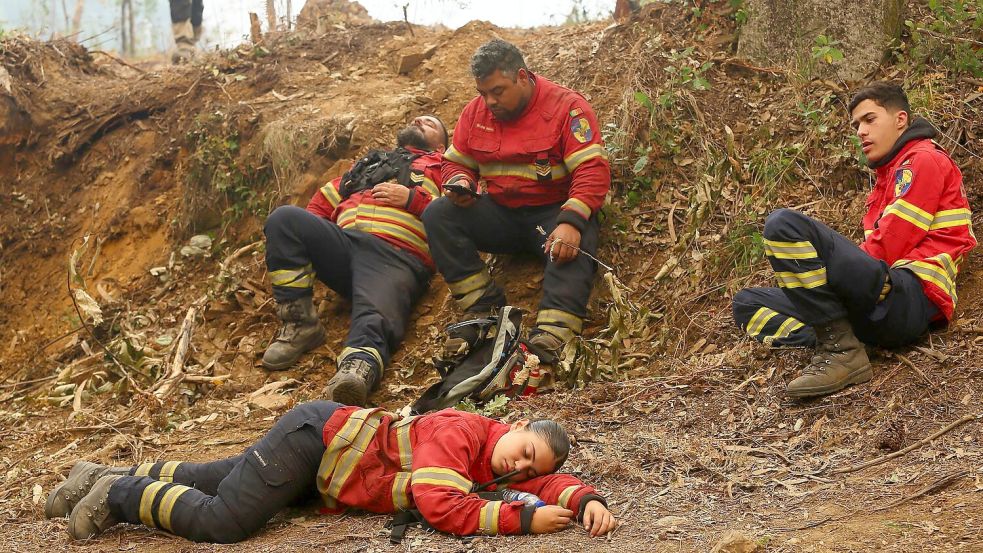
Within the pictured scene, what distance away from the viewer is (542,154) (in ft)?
18.1

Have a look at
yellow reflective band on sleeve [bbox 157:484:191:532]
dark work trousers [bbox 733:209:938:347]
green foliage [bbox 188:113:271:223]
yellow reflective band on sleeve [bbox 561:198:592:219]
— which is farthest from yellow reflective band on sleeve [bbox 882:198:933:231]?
green foliage [bbox 188:113:271:223]

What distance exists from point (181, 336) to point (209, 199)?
165cm

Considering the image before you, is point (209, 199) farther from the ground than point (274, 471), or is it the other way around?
point (209, 199)

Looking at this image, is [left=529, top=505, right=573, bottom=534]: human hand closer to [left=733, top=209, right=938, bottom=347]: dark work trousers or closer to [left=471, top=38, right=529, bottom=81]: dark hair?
[left=733, top=209, right=938, bottom=347]: dark work trousers

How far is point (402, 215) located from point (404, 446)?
289 cm

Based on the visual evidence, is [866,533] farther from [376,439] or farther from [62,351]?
[62,351]

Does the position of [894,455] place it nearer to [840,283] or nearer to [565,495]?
[840,283]

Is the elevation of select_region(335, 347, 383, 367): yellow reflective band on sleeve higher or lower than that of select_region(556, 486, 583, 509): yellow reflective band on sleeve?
lower

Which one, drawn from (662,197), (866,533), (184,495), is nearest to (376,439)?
(184,495)

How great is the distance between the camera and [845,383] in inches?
160

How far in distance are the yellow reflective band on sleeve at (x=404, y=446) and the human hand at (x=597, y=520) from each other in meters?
0.70

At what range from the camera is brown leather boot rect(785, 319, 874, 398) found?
405 cm

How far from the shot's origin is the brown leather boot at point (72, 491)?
3.96 meters

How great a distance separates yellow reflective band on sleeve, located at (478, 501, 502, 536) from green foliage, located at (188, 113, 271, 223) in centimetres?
489
